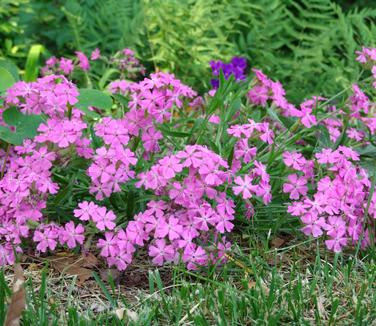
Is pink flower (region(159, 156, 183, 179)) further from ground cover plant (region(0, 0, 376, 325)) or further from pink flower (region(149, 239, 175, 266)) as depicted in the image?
pink flower (region(149, 239, 175, 266))

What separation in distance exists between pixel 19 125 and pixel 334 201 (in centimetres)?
112

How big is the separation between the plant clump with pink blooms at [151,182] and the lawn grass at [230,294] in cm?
8

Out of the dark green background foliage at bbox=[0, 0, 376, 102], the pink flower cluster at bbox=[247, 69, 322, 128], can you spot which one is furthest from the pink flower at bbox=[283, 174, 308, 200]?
the dark green background foliage at bbox=[0, 0, 376, 102]

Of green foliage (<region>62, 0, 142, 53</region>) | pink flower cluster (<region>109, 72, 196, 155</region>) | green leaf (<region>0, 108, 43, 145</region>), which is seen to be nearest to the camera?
pink flower cluster (<region>109, 72, 196, 155</region>)

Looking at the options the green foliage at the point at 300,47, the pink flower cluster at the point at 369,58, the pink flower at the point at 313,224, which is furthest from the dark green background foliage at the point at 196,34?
the pink flower at the point at 313,224

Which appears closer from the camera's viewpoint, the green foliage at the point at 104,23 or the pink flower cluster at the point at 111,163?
the pink flower cluster at the point at 111,163

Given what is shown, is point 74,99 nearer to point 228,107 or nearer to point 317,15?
point 228,107

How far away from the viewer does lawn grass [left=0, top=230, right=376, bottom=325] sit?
1909 millimetres

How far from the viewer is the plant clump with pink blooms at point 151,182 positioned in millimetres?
2141

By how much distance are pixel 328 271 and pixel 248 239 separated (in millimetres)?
363

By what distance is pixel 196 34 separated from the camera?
409 cm

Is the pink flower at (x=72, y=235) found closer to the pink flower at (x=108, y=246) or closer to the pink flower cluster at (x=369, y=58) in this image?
the pink flower at (x=108, y=246)

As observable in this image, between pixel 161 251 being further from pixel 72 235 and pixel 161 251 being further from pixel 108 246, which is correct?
pixel 72 235

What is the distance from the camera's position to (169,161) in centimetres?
212
